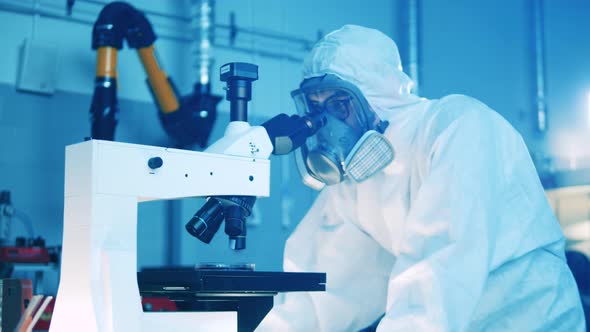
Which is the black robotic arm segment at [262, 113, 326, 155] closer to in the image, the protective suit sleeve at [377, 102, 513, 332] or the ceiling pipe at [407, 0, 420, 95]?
the protective suit sleeve at [377, 102, 513, 332]

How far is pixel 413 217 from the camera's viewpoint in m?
1.51

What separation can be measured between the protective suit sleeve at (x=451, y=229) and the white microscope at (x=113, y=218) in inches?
16.1

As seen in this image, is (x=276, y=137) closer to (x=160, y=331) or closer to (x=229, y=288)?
(x=229, y=288)

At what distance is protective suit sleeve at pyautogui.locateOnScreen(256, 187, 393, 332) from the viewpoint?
1.76 metres

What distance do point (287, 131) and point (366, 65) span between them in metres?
0.44

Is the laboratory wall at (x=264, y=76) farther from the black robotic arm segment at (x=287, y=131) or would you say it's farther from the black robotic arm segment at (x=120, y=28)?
the black robotic arm segment at (x=287, y=131)

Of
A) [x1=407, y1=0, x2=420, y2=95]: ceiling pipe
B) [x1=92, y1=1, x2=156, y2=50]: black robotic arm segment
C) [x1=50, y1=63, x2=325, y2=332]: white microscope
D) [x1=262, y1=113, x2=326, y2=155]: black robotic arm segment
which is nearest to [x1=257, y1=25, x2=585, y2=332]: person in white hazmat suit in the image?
[x1=262, y1=113, x2=326, y2=155]: black robotic arm segment

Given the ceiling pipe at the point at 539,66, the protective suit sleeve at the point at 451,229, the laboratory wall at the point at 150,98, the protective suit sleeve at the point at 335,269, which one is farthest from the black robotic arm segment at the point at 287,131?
the ceiling pipe at the point at 539,66

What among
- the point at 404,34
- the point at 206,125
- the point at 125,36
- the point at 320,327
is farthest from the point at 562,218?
the point at 320,327

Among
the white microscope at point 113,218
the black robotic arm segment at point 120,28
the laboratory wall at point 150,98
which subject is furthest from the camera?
the laboratory wall at point 150,98

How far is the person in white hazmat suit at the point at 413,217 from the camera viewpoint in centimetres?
141

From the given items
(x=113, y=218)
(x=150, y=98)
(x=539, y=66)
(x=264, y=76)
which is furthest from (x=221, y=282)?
(x=539, y=66)

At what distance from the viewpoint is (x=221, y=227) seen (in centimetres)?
132

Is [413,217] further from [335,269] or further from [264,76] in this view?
[264,76]
